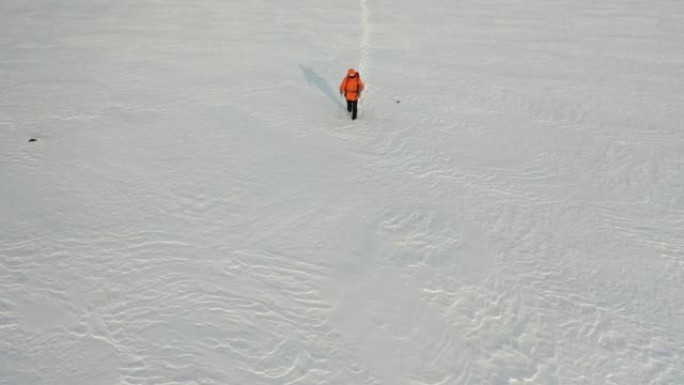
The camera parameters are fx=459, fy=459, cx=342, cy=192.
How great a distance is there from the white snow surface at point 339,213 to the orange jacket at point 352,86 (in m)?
0.91

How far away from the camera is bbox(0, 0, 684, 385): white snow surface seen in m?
6.64

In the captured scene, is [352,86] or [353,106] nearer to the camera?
[352,86]

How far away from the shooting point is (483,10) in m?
20.3

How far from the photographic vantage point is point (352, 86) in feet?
37.5

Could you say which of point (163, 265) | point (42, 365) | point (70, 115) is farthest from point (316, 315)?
point (70, 115)

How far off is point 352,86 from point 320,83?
10.9 feet

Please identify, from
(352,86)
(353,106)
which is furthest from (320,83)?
(352,86)

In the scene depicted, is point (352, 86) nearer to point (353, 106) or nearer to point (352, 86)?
point (352, 86)

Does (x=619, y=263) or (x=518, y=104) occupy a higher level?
(x=518, y=104)

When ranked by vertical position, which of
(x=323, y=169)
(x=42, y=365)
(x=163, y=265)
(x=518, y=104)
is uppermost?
(x=518, y=104)

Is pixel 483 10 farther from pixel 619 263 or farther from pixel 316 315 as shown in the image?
pixel 316 315

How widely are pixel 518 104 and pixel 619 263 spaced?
646cm

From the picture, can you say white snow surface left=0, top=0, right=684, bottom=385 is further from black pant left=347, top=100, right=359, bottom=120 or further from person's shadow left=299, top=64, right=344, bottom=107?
black pant left=347, top=100, right=359, bottom=120

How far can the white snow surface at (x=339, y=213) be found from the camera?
6.64 metres
